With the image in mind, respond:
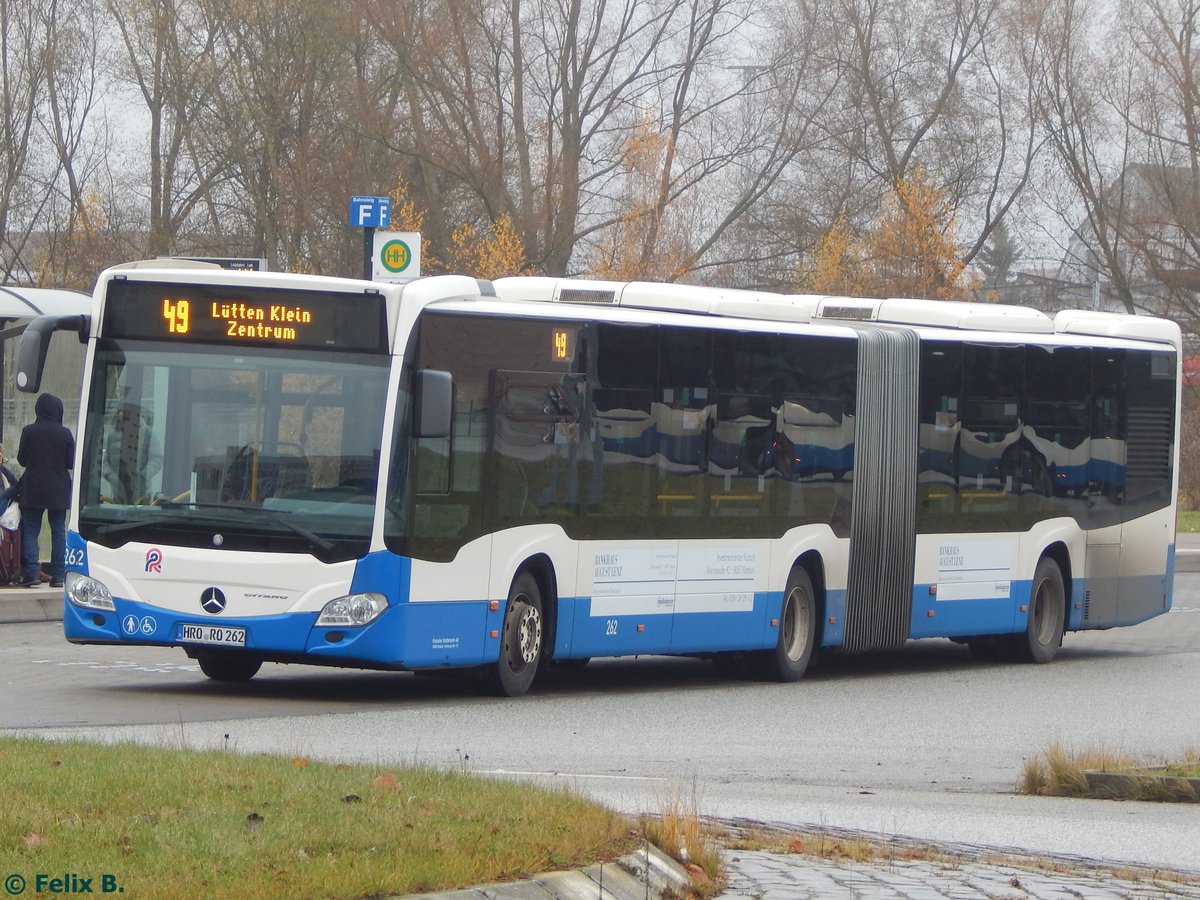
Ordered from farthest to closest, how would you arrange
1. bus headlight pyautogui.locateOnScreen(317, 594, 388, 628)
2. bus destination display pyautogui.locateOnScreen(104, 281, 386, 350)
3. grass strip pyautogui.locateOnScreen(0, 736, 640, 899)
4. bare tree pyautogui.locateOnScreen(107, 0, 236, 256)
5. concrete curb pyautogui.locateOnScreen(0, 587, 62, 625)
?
bare tree pyautogui.locateOnScreen(107, 0, 236, 256)
concrete curb pyautogui.locateOnScreen(0, 587, 62, 625)
bus destination display pyautogui.locateOnScreen(104, 281, 386, 350)
bus headlight pyautogui.locateOnScreen(317, 594, 388, 628)
grass strip pyautogui.locateOnScreen(0, 736, 640, 899)

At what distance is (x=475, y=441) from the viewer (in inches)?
554

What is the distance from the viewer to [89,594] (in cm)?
1377

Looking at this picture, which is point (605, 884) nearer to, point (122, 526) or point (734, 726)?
point (734, 726)

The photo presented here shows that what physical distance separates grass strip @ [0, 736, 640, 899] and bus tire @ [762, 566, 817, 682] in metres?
8.19

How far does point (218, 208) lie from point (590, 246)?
8.53 m

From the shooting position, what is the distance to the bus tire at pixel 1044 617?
62.6 ft

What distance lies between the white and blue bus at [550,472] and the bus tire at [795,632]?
24mm

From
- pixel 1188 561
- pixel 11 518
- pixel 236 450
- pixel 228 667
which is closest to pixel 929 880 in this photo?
pixel 236 450

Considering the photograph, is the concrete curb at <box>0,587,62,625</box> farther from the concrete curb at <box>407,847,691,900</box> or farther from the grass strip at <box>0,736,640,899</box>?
the concrete curb at <box>407,847,691,900</box>

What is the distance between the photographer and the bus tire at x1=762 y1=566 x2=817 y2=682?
16.7 m

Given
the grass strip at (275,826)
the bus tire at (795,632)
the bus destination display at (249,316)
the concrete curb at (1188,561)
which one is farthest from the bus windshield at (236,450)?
the concrete curb at (1188,561)

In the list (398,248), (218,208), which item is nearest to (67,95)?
(218,208)

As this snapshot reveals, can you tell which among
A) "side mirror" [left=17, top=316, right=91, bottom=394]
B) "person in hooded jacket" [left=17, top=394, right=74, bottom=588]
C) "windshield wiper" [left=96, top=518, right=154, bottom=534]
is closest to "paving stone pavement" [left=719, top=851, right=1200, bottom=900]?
"windshield wiper" [left=96, top=518, right=154, bottom=534]

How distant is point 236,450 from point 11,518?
8.45 m
